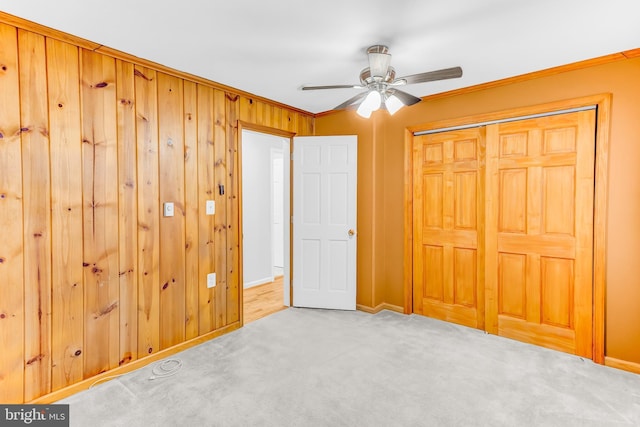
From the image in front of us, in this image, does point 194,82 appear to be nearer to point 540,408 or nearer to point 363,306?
point 363,306

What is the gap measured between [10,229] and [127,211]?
2.19 ft

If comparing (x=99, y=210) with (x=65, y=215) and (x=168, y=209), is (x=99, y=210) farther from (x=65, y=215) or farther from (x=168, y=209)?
(x=168, y=209)

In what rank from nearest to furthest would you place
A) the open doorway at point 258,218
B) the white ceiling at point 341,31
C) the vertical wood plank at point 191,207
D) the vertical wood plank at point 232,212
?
the white ceiling at point 341,31, the vertical wood plank at point 191,207, the vertical wood plank at point 232,212, the open doorway at point 258,218

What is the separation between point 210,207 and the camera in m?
3.09

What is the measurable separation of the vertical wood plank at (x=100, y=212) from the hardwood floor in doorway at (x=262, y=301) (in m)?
1.41

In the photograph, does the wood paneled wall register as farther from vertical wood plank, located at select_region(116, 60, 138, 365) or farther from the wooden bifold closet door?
the wooden bifold closet door

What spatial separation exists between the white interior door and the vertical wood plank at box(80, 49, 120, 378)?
200 cm

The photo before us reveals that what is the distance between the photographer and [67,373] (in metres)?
2.21

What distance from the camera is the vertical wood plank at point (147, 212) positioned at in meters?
2.59

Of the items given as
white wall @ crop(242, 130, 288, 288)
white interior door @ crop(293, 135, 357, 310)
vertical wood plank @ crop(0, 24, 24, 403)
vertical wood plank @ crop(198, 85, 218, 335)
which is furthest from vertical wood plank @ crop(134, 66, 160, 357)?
white wall @ crop(242, 130, 288, 288)

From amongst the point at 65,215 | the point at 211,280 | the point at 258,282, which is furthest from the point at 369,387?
the point at 258,282

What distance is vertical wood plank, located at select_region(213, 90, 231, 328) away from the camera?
3.14 metres

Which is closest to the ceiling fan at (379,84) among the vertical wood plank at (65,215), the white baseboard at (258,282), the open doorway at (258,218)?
the vertical wood plank at (65,215)

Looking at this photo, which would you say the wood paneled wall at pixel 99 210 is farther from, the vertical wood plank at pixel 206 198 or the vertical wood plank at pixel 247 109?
the vertical wood plank at pixel 247 109
